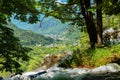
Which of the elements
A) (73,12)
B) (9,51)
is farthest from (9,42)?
(73,12)

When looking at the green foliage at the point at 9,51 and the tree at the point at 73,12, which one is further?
the tree at the point at 73,12

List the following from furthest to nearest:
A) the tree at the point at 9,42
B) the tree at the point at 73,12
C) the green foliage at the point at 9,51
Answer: the tree at the point at 73,12
the green foliage at the point at 9,51
the tree at the point at 9,42

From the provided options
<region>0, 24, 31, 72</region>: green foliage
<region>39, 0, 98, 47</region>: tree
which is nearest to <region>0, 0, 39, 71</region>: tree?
<region>0, 24, 31, 72</region>: green foliage

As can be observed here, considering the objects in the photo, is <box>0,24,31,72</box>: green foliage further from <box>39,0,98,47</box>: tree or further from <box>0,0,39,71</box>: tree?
<box>39,0,98,47</box>: tree

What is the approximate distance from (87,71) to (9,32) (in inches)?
233

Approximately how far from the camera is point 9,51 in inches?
847

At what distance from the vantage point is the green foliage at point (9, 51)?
2125cm

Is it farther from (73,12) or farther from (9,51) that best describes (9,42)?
(73,12)

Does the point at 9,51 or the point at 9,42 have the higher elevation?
the point at 9,42

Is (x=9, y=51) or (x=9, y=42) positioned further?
(x=9, y=51)

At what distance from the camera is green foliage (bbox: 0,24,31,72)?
69.7 ft

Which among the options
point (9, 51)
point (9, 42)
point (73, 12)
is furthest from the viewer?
point (73, 12)

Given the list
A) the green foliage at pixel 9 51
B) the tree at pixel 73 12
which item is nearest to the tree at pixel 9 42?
the green foliage at pixel 9 51

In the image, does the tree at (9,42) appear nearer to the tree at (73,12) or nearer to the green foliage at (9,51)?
the green foliage at (9,51)
